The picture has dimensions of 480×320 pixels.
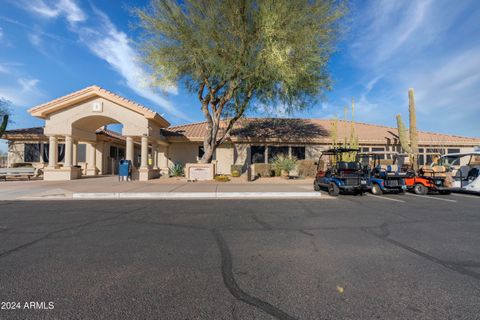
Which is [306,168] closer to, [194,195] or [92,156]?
[194,195]

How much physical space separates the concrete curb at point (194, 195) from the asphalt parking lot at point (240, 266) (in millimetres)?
3155

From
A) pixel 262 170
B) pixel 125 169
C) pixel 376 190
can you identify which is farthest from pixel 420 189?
pixel 125 169

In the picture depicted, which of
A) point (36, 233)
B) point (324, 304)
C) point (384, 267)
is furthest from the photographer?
point (36, 233)

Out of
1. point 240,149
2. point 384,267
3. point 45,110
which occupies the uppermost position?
point 45,110

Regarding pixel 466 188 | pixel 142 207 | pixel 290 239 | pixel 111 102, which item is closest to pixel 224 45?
pixel 111 102

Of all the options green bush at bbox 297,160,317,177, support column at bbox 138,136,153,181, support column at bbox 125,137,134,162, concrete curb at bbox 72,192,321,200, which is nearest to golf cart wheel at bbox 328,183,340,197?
concrete curb at bbox 72,192,321,200

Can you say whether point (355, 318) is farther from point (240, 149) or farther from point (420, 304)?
point (240, 149)

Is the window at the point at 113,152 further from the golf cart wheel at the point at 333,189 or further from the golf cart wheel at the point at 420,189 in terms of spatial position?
the golf cart wheel at the point at 420,189

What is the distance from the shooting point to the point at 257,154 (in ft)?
69.4

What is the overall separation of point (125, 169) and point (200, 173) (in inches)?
187

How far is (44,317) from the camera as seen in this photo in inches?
88.5

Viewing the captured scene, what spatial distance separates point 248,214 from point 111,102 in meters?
14.2

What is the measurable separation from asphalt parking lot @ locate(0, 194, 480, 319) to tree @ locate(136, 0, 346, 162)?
9774mm

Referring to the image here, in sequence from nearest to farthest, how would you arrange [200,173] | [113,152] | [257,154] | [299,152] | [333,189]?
[333,189] < [200,173] < [257,154] < [299,152] < [113,152]
